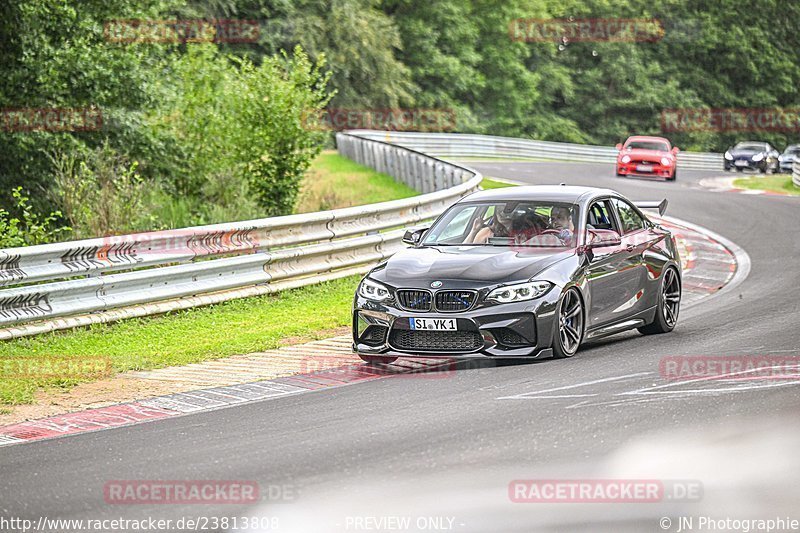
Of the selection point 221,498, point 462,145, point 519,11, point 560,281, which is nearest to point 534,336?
point 560,281

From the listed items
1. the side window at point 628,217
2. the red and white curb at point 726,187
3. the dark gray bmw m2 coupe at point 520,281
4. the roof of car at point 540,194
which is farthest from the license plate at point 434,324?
the red and white curb at point 726,187

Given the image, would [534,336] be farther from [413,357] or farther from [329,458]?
[329,458]

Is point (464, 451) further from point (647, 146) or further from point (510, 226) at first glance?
point (647, 146)

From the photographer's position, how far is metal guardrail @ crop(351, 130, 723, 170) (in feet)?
165

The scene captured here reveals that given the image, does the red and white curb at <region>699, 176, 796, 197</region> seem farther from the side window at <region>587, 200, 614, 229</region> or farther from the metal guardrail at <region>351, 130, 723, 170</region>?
the side window at <region>587, 200, 614, 229</region>

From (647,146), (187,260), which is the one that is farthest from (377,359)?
(647,146)

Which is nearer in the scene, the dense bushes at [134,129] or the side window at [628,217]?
the side window at [628,217]

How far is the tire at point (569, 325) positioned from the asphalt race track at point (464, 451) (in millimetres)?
161

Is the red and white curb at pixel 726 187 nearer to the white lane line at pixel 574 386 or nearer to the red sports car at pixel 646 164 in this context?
the red sports car at pixel 646 164

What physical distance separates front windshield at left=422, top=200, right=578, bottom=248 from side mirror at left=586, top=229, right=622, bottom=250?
0.60ft

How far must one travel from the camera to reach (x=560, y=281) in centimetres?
1055

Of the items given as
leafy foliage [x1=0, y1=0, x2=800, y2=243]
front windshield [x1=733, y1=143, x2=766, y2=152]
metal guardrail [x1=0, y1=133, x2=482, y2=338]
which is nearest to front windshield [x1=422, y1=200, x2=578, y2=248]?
metal guardrail [x1=0, y1=133, x2=482, y2=338]

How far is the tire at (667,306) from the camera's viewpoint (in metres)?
12.3

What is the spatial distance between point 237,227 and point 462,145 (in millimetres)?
38595
